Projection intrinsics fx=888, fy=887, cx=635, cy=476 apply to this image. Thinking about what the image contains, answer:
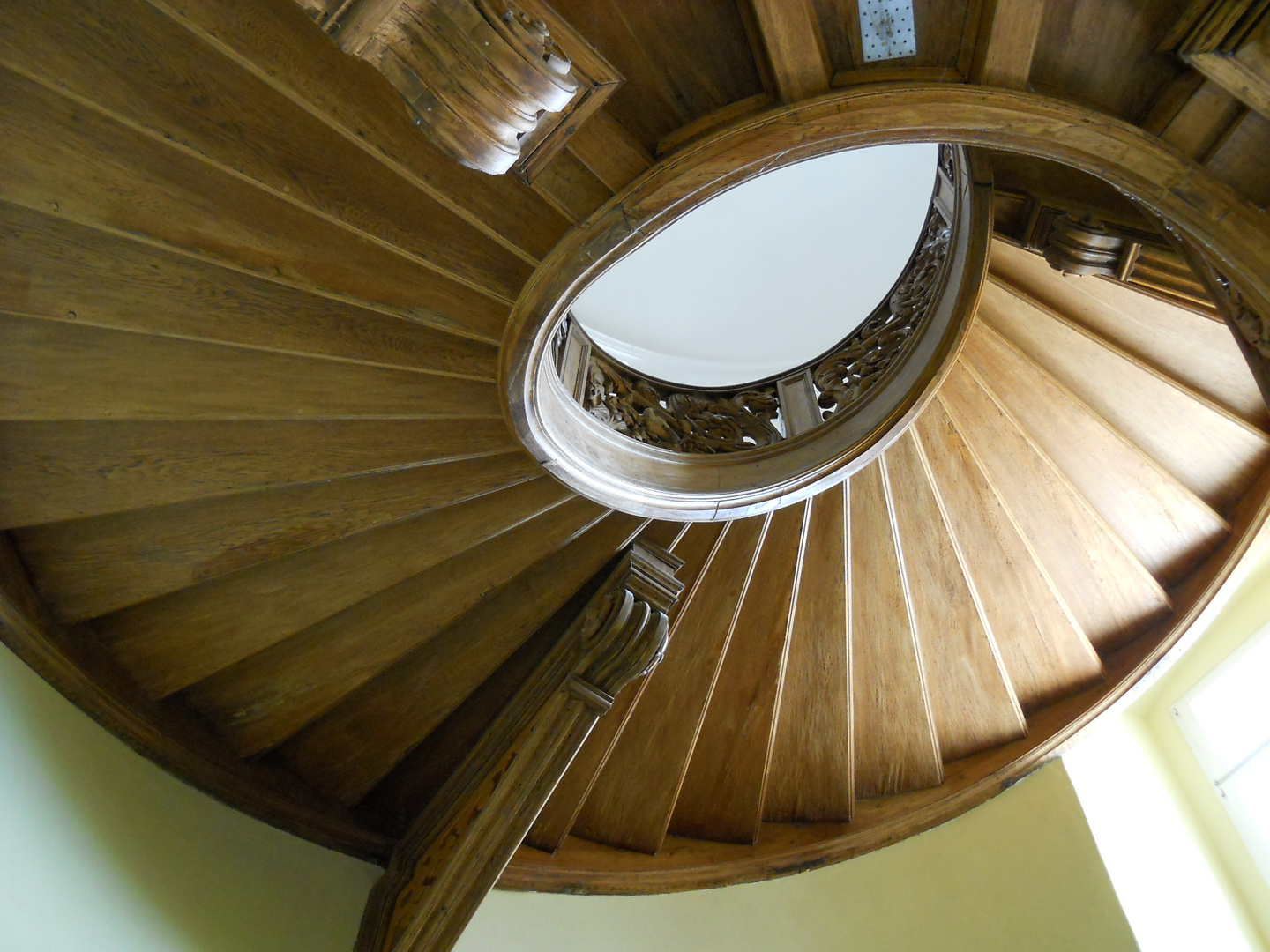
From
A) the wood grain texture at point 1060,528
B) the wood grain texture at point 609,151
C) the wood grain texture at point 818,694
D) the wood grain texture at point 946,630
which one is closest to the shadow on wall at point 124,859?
the wood grain texture at point 818,694

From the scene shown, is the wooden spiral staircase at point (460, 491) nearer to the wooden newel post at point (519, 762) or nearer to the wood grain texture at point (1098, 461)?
the wood grain texture at point (1098, 461)

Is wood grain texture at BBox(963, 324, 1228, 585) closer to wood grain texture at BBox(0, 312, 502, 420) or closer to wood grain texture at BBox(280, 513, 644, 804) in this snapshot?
wood grain texture at BBox(280, 513, 644, 804)

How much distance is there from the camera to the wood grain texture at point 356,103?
190 centimetres

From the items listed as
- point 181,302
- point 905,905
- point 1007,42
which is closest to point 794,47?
point 1007,42

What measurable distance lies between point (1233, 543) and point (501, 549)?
2.67 meters

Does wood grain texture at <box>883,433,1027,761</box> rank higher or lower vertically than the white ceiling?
lower

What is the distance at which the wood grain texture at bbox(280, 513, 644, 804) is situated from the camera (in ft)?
10.0

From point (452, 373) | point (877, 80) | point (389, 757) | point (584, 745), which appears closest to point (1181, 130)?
point (877, 80)

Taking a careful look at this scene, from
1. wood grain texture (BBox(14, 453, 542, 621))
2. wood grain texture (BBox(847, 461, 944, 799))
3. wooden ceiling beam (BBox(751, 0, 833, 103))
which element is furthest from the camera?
wood grain texture (BBox(847, 461, 944, 799))

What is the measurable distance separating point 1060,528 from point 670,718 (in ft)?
5.47

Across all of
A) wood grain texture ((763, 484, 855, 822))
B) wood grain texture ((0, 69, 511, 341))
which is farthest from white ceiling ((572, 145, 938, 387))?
wood grain texture ((0, 69, 511, 341))

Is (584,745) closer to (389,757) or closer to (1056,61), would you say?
(389,757)

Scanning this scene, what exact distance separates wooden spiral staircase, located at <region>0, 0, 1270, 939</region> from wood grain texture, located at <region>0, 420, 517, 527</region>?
10 millimetres

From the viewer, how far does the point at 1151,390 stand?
3.14m
